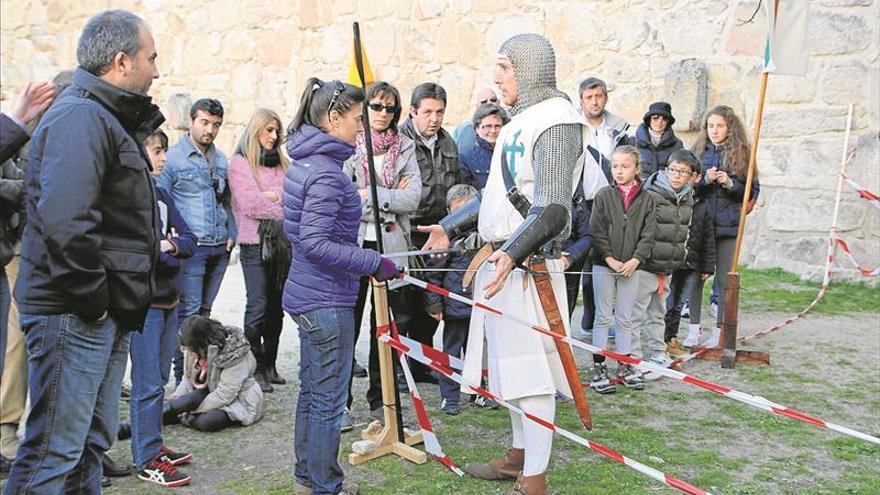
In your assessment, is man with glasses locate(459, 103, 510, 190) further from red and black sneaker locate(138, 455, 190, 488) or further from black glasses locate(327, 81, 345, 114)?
red and black sneaker locate(138, 455, 190, 488)

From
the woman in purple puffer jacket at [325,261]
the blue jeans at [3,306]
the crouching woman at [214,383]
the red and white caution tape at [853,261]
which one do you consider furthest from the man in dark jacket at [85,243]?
the red and white caution tape at [853,261]

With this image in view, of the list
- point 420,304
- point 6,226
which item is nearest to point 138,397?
point 6,226

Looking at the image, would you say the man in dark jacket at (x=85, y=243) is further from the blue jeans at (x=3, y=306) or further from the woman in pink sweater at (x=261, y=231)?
the woman in pink sweater at (x=261, y=231)

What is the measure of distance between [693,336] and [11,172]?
467cm

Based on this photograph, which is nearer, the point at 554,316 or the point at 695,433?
the point at 554,316

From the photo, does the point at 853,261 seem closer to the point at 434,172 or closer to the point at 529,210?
the point at 434,172

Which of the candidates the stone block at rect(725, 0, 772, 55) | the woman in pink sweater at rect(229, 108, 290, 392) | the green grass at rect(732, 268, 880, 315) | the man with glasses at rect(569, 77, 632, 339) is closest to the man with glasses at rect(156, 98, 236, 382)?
the woman in pink sweater at rect(229, 108, 290, 392)

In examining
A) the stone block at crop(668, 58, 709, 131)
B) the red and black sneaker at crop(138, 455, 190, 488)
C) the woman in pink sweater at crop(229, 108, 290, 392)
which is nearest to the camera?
the red and black sneaker at crop(138, 455, 190, 488)

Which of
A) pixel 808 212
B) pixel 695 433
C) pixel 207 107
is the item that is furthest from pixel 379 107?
pixel 808 212

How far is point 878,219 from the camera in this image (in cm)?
802

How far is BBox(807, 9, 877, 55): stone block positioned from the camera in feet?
25.9

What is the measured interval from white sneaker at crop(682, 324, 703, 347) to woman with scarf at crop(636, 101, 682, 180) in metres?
1.19

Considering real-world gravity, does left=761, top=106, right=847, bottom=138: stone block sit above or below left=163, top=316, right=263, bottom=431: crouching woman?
above

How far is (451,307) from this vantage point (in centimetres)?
525
